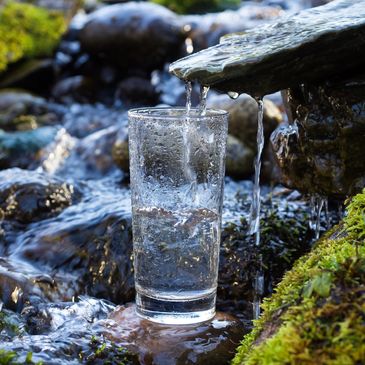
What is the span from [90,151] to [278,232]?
390 cm

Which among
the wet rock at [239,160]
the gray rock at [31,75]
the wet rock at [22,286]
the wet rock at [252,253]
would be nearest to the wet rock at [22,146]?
the wet rock at [239,160]

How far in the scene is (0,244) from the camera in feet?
16.0

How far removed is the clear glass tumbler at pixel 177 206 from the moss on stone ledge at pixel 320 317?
2.22 ft

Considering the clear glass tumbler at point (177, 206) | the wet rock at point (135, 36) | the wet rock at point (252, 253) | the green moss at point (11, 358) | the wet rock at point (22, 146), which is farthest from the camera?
the wet rock at point (135, 36)

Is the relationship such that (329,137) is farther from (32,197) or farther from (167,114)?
(32,197)

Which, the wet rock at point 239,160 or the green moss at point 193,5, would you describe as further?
the green moss at point 193,5

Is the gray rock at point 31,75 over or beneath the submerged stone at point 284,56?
beneath

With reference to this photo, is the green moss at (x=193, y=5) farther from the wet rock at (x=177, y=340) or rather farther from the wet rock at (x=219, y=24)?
the wet rock at (x=177, y=340)

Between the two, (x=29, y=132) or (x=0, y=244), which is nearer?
(x=0, y=244)

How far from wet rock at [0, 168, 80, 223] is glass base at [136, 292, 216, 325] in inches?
80.2

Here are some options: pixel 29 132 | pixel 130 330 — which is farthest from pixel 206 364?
pixel 29 132

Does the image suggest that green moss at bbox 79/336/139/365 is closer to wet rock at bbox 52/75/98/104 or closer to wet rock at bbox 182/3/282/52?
wet rock at bbox 182/3/282/52

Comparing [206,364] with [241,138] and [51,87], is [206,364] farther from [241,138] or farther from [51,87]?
[51,87]

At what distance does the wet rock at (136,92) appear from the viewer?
40.0ft
